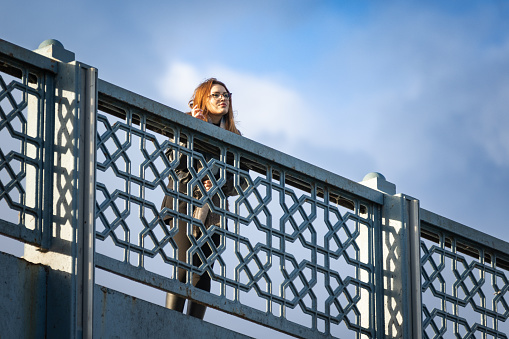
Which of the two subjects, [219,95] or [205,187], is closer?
[205,187]

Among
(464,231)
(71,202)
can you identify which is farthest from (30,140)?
(464,231)

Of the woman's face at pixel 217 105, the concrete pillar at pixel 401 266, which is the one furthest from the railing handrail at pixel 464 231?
the woman's face at pixel 217 105

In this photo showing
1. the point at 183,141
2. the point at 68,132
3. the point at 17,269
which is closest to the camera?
the point at 17,269

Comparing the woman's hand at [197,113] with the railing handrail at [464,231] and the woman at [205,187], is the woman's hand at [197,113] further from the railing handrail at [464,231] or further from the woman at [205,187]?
the railing handrail at [464,231]

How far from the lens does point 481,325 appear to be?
7816mm

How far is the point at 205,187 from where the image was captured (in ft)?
25.6

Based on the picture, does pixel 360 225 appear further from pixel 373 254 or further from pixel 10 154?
pixel 10 154

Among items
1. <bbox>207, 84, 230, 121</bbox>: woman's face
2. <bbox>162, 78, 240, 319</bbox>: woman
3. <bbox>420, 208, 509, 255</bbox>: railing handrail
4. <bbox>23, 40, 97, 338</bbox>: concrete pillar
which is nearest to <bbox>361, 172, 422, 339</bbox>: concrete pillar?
<bbox>420, 208, 509, 255</bbox>: railing handrail

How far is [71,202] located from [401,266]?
7.97ft

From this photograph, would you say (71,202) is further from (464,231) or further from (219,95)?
(464,231)

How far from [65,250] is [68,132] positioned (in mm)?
639

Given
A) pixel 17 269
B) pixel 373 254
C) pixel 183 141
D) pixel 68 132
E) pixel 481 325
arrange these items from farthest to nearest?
pixel 481 325, pixel 373 254, pixel 183 141, pixel 68 132, pixel 17 269

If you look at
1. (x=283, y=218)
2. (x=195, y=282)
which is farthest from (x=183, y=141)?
(x=195, y=282)

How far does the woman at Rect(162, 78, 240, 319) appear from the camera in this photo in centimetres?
732
